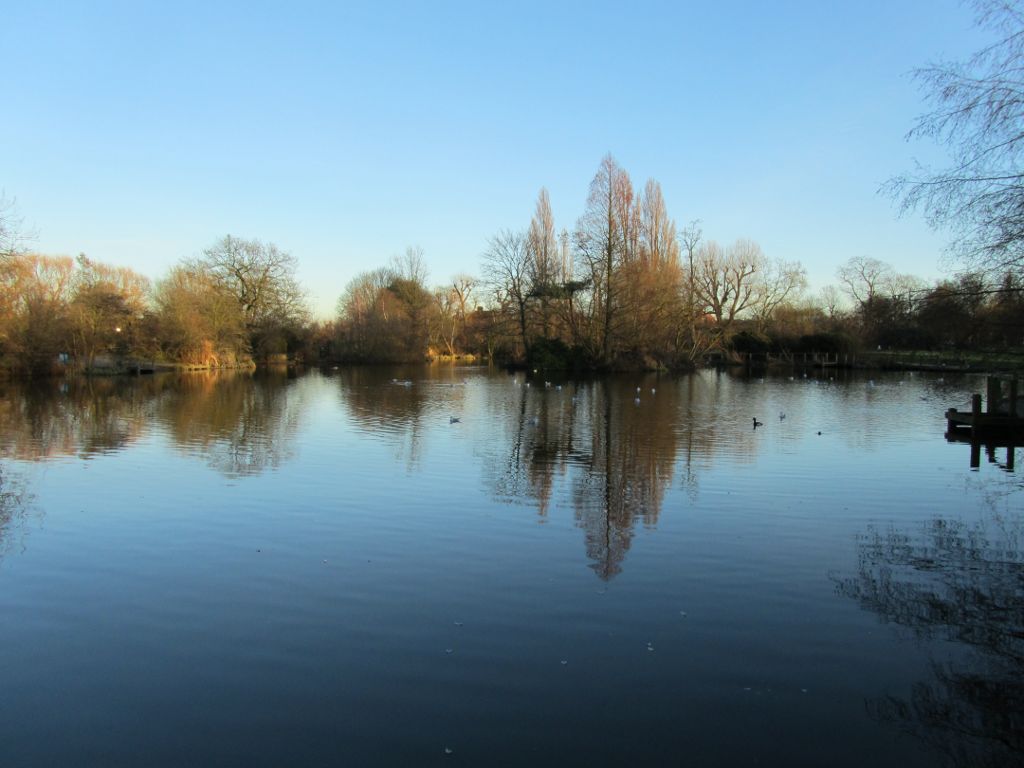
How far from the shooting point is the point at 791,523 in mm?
8742

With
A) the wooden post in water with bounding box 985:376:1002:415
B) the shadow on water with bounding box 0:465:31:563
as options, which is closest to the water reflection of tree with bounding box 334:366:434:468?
the shadow on water with bounding box 0:465:31:563

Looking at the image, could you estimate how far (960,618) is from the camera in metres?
5.66

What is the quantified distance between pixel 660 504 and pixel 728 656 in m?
4.74

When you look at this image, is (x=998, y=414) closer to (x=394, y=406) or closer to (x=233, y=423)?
(x=394, y=406)

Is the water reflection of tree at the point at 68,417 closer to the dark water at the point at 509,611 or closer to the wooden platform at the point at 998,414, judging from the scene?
the dark water at the point at 509,611

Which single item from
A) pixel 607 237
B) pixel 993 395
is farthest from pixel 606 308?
pixel 993 395

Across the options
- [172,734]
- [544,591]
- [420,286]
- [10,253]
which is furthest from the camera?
[420,286]

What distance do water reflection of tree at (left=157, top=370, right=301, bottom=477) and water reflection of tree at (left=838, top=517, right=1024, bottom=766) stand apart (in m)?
9.96

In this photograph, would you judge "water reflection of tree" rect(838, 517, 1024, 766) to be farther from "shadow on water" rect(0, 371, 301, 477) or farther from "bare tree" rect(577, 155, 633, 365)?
"bare tree" rect(577, 155, 633, 365)

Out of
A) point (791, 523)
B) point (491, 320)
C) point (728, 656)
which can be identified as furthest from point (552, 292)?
point (728, 656)

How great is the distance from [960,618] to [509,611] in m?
3.78

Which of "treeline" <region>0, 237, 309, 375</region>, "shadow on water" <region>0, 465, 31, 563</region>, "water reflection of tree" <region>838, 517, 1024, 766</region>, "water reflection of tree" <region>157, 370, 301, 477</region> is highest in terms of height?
"treeline" <region>0, 237, 309, 375</region>

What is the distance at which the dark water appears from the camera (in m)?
4.06

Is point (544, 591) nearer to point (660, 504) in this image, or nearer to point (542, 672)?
point (542, 672)
